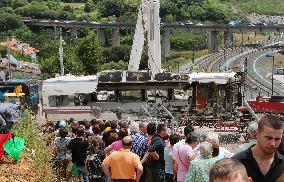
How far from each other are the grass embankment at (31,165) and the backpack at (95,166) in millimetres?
1009

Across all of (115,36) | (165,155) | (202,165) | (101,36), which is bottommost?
(101,36)

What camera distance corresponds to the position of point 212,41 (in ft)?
422

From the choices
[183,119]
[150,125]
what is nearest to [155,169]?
[150,125]

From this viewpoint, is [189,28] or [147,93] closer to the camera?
[147,93]

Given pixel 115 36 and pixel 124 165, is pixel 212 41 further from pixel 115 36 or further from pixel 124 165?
pixel 124 165

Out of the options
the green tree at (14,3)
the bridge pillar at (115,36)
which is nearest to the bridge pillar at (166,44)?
the bridge pillar at (115,36)

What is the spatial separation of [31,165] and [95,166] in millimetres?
2329

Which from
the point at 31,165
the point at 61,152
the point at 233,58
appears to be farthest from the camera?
the point at 233,58

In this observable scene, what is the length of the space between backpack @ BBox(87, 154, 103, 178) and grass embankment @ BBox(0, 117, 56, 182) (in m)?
1.01

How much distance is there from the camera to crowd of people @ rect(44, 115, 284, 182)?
544 centimetres

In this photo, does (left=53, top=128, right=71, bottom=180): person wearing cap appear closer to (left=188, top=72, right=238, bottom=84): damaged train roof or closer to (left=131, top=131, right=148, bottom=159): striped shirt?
(left=131, top=131, right=148, bottom=159): striped shirt

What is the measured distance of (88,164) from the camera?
11.1 meters

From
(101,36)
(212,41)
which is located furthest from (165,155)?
(101,36)

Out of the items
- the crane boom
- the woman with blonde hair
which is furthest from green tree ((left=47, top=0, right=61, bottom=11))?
the woman with blonde hair
